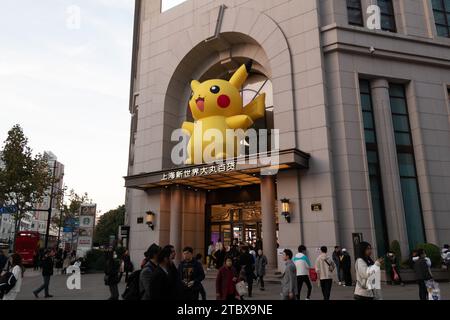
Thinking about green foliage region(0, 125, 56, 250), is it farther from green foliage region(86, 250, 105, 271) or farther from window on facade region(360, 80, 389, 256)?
window on facade region(360, 80, 389, 256)

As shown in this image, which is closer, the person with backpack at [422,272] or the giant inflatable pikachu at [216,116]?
the person with backpack at [422,272]

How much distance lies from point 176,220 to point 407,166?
12.0m

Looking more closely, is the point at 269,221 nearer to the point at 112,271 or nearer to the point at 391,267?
the point at 391,267

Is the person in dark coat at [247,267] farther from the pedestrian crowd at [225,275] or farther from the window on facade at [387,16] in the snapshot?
the window on facade at [387,16]

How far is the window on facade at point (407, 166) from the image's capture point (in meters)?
16.8

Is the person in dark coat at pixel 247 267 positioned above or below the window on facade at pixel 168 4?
below

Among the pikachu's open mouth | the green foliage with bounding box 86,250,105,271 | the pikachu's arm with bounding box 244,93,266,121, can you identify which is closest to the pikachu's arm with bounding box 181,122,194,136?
the pikachu's open mouth

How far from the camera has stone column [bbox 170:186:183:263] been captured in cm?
1931

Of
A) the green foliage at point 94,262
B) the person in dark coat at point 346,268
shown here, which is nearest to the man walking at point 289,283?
the person in dark coat at point 346,268

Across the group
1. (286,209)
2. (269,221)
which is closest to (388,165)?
(286,209)

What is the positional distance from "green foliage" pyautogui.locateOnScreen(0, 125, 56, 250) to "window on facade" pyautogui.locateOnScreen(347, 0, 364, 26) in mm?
26227

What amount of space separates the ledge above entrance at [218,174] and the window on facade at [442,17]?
11422mm

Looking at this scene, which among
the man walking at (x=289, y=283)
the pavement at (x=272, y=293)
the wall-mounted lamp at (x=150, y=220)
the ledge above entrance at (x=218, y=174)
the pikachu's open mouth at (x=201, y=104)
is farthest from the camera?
the wall-mounted lamp at (x=150, y=220)

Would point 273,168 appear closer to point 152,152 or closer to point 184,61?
point 152,152
